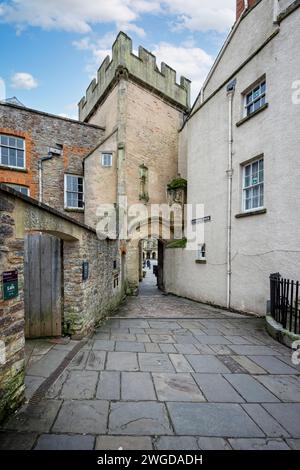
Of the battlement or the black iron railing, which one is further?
the battlement

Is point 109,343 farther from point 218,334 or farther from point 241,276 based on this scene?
point 241,276

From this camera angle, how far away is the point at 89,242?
5.35 m

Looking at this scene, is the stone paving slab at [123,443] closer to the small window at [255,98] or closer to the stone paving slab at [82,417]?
the stone paving slab at [82,417]

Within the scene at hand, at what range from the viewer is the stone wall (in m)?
2.51

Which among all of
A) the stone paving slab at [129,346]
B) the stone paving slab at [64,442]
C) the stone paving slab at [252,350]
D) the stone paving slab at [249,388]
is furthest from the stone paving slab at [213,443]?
the stone paving slab at [252,350]

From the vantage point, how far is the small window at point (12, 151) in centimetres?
1125

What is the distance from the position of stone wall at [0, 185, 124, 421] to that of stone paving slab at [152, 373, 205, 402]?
5.51ft

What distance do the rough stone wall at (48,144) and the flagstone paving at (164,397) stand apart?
9.56 m

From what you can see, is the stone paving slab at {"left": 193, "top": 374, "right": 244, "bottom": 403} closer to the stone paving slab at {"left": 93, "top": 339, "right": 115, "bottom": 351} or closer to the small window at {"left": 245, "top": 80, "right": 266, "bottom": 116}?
the stone paving slab at {"left": 93, "top": 339, "right": 115, "bottom": 351}

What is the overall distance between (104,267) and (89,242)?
1600 mm

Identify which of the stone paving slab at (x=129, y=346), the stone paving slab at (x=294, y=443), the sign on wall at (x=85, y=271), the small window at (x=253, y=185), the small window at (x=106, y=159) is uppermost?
the small window at (x=106, y=159)

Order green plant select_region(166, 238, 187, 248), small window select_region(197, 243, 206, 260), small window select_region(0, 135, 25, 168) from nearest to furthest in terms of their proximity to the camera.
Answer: small window select_region(197, 243, 206, 260)
green plant select_region(166, 238, 187, 248)
small window select_region(0, 135, 25, 168)

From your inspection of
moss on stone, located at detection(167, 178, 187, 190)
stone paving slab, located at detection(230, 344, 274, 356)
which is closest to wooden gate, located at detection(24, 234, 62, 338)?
stone paving slab, located at detection(230, 344, 274, 356)

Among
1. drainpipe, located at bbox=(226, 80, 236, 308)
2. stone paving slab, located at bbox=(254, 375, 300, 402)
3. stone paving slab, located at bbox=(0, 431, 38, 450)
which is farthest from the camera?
drainpipe, located at bbox=(226, 80, 236, 308)
